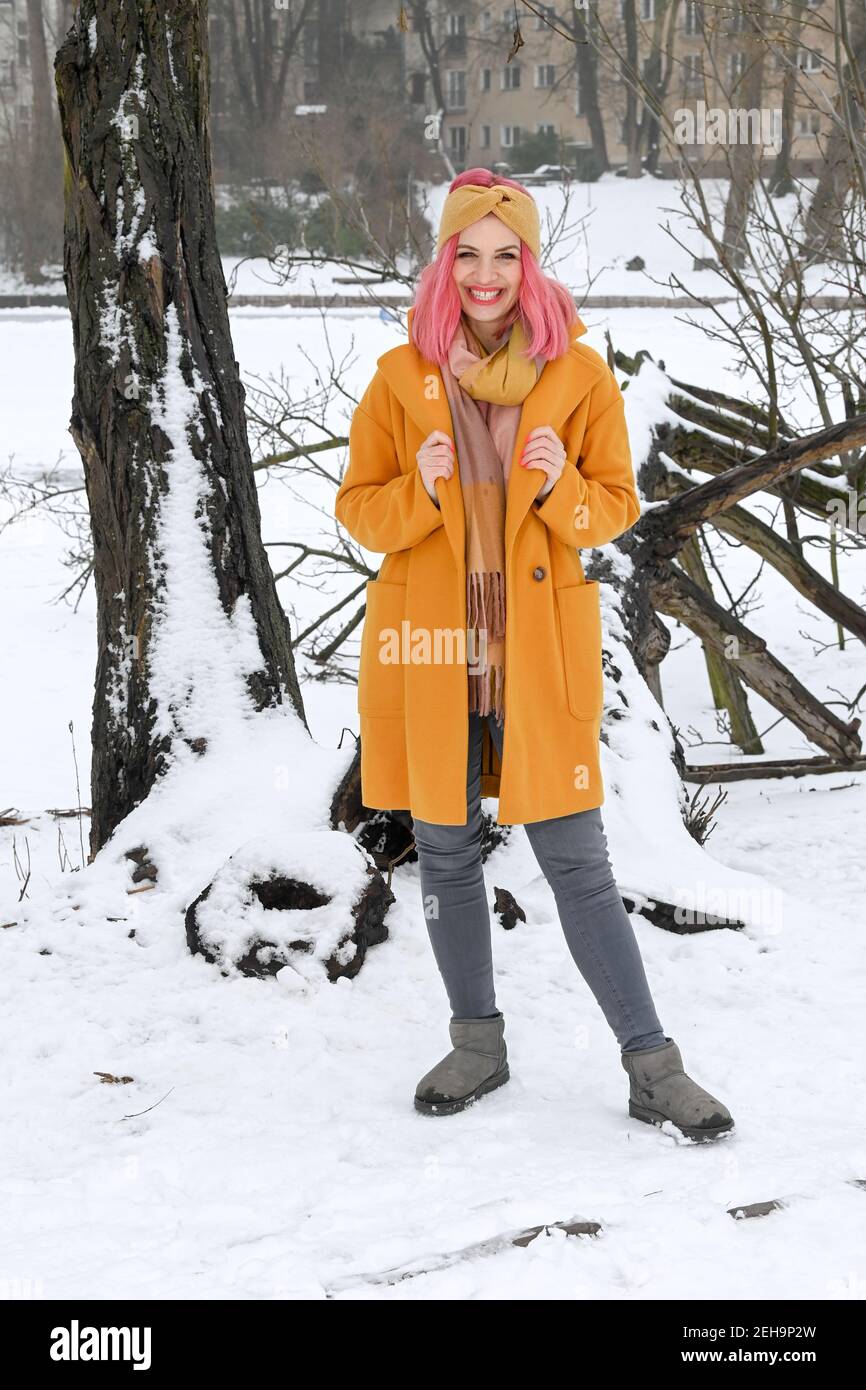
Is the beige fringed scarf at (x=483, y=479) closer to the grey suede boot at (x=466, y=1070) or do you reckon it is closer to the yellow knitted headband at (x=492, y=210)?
the yellow knitted headband at (x=492, y=210)

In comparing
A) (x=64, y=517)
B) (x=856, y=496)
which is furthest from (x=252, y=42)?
(x=856, y=496)

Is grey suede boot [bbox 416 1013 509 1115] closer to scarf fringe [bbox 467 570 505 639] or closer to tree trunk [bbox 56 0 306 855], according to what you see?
scarf fringe [bbox 467 570 505 639]

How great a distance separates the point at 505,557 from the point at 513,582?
0.06 m

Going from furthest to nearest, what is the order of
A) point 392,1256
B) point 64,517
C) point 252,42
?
point 252,42, point 64,517, point 392,1256

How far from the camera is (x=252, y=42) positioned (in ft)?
134

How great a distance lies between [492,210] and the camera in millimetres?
2645

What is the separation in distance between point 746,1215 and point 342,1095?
991 mm

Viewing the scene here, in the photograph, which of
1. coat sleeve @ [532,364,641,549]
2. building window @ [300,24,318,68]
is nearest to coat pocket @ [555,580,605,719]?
coat sleeve @ [532,364,641,549]

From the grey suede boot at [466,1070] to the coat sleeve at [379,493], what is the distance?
43.7 inches

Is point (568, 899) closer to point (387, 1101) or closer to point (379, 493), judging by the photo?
point (387, 1101)

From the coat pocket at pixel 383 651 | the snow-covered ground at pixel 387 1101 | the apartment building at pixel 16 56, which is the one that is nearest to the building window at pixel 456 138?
the apartment building at pixel 16 56

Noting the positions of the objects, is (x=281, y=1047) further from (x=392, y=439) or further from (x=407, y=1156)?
(x=392, y=439)

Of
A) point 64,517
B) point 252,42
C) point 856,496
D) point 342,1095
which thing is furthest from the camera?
point 252,42

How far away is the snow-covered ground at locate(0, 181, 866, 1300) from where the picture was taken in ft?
7.36
